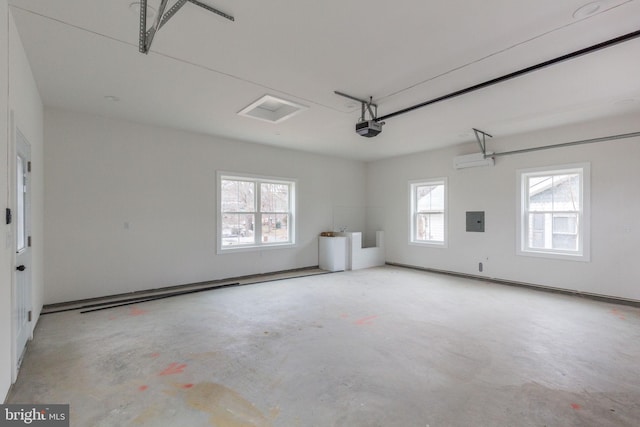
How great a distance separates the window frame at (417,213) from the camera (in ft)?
22.0

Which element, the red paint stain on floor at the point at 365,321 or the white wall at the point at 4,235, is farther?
the red paint stain on floor at the point at 365,321

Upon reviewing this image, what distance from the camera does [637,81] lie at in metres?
3.38

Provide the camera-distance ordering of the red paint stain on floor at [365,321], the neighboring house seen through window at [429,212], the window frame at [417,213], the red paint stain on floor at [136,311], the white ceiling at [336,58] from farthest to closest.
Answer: the neighboring house seen through window at [429,212] < the window frame at [417,213] < the red paint stain on floor at [136,311] < the red paint stain on floor at [365,321] < the white ceiling at [336,58]

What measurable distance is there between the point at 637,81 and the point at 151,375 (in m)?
5.81

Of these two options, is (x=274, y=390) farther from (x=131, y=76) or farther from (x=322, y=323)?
(x=131, y=76)

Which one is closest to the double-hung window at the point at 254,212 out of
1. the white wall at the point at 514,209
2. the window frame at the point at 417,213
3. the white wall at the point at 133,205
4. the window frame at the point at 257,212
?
the window frame at the point at 257,212

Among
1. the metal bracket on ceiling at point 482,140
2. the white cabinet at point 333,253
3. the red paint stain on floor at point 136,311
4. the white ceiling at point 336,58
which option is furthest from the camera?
the white cabinet at point 333,253

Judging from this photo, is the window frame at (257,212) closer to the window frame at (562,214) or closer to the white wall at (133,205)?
the white wall at (133,205)

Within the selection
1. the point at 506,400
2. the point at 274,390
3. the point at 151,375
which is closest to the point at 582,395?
the point at 506,400

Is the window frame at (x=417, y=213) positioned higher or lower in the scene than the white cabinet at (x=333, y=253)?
higher

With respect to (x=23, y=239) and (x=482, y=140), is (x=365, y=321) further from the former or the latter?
(x=482, y=140)

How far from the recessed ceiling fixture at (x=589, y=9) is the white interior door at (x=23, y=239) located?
15.3 ft

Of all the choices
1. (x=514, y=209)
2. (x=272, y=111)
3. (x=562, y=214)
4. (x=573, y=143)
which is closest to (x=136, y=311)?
(x=272, y=111)
